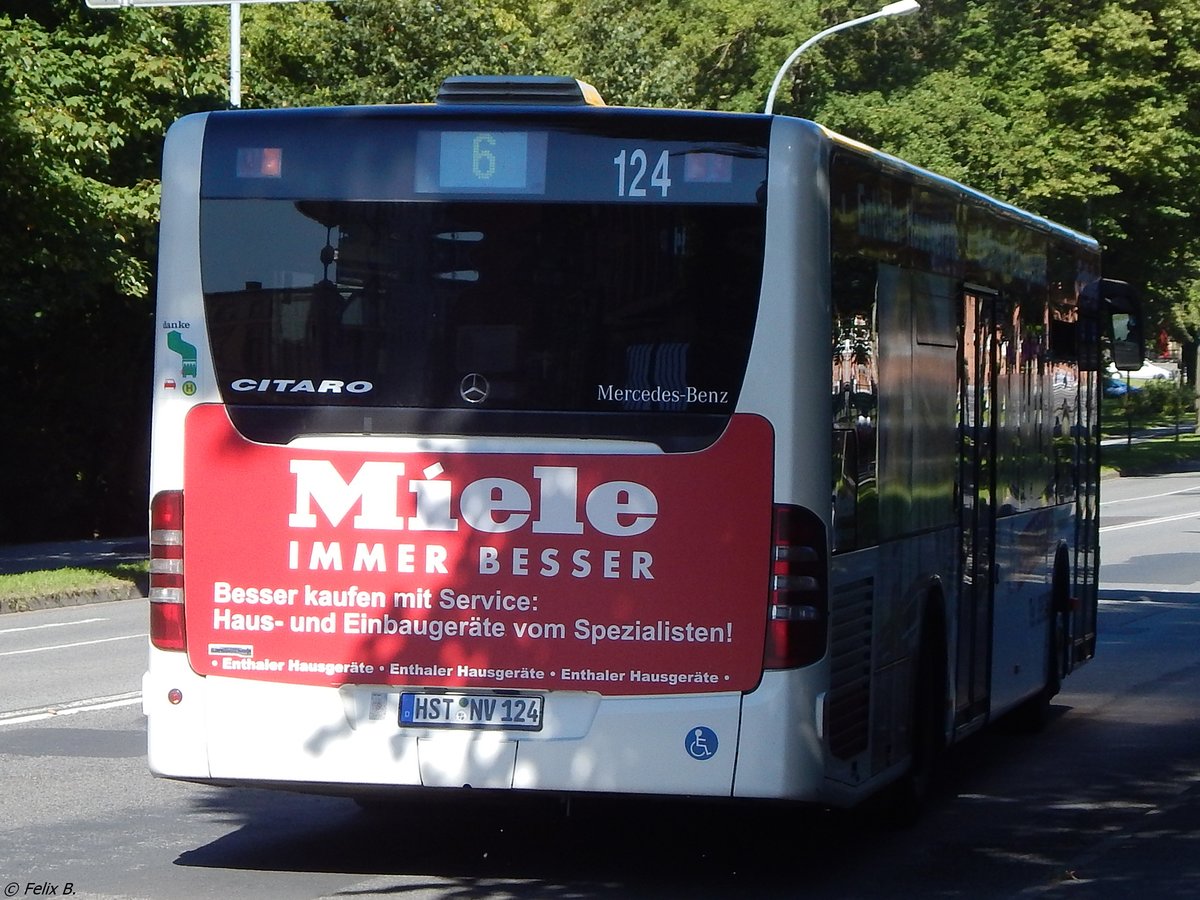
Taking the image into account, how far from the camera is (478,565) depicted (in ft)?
24.1

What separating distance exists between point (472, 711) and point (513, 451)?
3.06ft

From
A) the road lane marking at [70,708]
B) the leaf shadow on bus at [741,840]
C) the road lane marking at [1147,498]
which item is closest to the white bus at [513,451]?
the leaf shadow on bus at [741,840]

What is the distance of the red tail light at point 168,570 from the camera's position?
297 inches

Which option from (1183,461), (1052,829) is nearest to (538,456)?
(1052,829)

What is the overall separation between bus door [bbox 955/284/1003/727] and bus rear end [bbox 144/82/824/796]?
264 centimetres

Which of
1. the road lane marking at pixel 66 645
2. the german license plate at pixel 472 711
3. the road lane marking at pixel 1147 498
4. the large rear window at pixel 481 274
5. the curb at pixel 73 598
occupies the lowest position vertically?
the curb at pixel 73 598

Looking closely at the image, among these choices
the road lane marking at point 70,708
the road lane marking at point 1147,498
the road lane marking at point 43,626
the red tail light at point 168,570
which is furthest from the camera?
the road lane marking at point 1147,498

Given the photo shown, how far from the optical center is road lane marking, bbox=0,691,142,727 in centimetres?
1204

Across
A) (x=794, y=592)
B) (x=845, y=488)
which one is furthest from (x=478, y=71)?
(x=794, y=592)

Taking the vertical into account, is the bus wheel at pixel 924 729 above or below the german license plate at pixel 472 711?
below

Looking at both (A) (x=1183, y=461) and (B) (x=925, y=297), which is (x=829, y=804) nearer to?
(B) (x=925, y=297)

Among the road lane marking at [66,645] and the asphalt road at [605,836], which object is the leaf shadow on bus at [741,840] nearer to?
the asphalt road at [605,836]

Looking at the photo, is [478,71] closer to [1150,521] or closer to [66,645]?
[1150,521]

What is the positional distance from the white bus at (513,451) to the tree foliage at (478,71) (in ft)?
46.6
